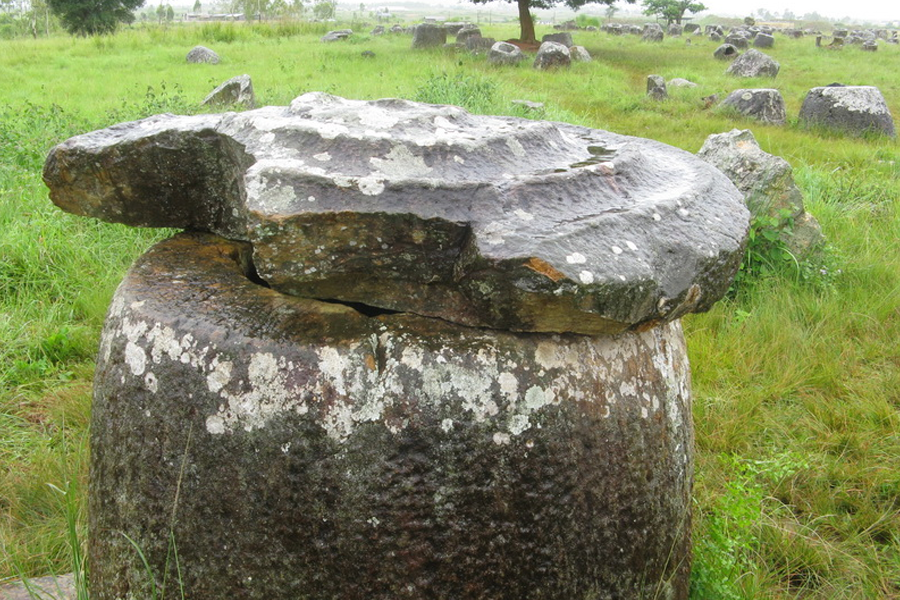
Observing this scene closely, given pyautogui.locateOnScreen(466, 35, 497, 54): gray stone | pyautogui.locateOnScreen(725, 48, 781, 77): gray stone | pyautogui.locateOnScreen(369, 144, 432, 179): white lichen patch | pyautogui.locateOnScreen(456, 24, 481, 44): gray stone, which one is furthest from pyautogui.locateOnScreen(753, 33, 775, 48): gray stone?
pyautogui.locateOnScreen(369, 144, 432, 179): white lichen patch

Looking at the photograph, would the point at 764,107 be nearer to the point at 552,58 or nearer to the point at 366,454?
the point at 552,58

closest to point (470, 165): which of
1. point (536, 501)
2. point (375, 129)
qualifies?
point (375, 129)

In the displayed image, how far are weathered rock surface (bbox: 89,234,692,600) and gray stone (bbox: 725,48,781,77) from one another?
1411 cm

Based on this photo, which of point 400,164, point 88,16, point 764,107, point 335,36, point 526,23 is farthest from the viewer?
point 88,16

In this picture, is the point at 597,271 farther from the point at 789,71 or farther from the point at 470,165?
the point at 789,71

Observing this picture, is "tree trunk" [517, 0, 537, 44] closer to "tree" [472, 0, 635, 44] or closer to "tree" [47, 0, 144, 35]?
"tree" [472, 0, 635, 44]

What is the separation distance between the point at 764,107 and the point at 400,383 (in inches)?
371

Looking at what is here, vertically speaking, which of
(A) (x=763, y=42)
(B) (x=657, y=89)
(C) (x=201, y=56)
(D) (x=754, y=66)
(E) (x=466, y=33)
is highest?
(E) (x=466, y=33)

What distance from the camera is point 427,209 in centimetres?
159

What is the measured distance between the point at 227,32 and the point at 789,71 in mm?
12811

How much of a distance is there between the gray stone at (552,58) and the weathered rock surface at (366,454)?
12.7 metres

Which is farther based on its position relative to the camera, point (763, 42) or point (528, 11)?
point (763, 42)

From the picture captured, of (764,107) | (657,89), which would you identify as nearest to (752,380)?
(764,107)

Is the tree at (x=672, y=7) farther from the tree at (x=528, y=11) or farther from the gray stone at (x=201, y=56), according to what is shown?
the gray stone at (x=201, y=56)
